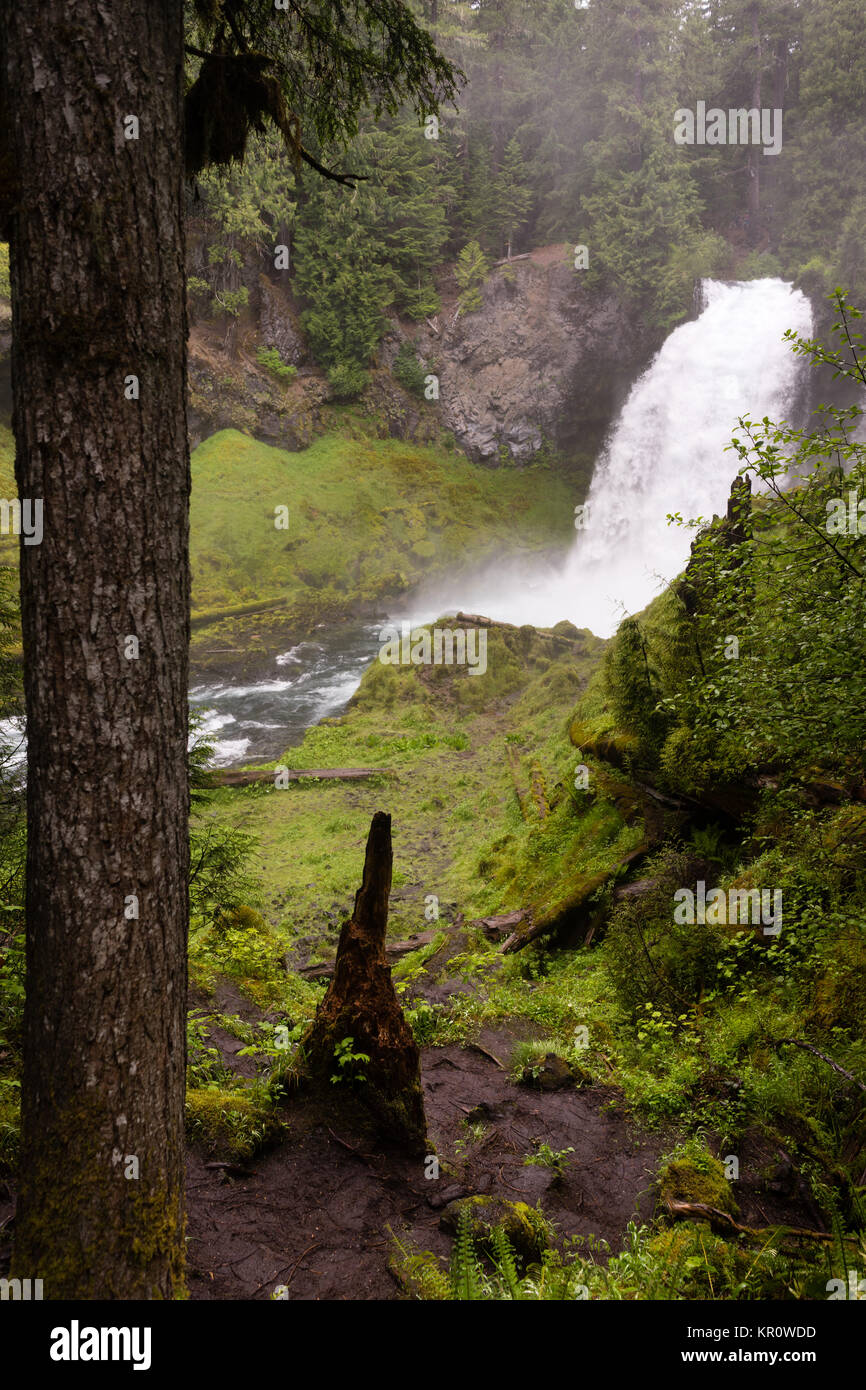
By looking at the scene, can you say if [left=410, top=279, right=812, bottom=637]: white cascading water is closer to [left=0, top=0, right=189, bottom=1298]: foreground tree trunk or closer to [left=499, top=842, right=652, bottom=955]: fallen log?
[left=499, top=842, right=652, bottom=955]: fallen log

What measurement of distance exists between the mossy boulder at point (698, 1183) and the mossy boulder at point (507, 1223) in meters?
0.67

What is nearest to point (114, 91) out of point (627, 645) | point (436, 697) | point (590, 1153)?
point (590, 1153)

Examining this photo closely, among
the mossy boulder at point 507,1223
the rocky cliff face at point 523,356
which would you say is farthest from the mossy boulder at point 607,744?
the rocky cliff face at point 523,356

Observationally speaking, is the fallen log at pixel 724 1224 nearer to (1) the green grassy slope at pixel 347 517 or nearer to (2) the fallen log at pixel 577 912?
(2) the fallen log at pixel 577 912

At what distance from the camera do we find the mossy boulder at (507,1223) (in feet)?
11.5

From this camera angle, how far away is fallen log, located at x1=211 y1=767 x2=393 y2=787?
14516mm

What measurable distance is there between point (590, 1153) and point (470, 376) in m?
35.6

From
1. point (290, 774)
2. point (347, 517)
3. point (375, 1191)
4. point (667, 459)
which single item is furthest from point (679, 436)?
point (375, 1191)

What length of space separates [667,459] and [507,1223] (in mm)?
28200

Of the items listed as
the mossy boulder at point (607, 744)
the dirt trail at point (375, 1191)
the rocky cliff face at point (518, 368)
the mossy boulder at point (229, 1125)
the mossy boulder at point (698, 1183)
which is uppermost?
the rocky cliff face at point (518, 368)

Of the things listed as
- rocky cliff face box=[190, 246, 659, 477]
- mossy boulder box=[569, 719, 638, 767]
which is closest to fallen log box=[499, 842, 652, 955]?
mossy boulder box=[569, 719, 638, 767]

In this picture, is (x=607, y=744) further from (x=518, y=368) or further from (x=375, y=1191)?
(x=518, y=368)

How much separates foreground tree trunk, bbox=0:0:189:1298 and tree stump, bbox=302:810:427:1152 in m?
1.87
